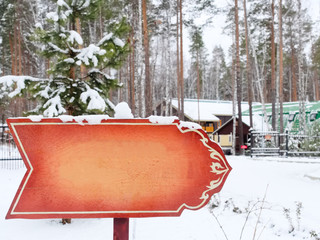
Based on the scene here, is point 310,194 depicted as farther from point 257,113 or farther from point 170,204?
point 257,113

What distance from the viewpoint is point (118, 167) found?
6.20 ft

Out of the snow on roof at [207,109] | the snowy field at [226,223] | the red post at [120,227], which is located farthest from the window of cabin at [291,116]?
the red post at [120,227]

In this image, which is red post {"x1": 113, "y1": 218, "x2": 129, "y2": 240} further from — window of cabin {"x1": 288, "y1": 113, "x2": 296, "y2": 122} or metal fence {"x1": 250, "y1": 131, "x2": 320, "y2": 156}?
window of cabin {"x1": 288, "y1": 113, "x2": 296, "y2": 122}

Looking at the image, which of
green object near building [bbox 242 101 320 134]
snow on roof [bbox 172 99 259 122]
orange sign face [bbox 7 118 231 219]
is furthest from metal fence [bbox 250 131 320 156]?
orange sign face [bbox 7 118 231 219]

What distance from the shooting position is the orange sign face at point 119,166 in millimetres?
1836

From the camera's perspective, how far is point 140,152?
6.25ft

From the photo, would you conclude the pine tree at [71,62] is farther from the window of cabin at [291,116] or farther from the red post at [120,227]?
the window of cabin at [291,116]

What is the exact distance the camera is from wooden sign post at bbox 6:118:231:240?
1834 millimetres

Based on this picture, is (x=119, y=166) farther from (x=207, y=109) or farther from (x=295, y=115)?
(x=207, y=109)

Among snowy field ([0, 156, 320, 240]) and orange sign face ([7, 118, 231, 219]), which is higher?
orange sign face ([7, 118, 231, 219])

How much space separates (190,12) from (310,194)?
1666 centimetres

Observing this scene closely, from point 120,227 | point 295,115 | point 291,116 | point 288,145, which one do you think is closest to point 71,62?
point 120,227

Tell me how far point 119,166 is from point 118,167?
0.01 m

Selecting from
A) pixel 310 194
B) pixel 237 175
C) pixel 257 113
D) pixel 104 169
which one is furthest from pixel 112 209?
pixel 257 113
